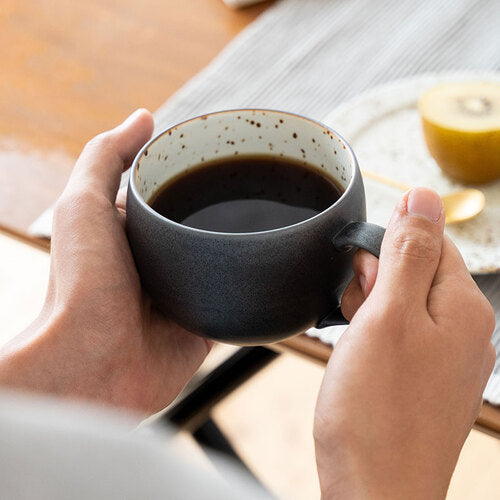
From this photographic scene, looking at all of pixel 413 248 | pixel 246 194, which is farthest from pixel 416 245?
pixel 246 194

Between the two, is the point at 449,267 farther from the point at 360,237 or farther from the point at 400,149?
the point at 400,149

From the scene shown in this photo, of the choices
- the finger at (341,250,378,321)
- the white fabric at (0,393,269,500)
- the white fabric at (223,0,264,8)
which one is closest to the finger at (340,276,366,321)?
the finger at (341,250,378,321)

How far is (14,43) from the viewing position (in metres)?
0.93

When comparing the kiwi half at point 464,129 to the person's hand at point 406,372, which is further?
the kiwi half at point 464,129

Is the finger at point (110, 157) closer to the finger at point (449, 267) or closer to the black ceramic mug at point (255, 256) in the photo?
the black ceramic mug at point (255, 256)

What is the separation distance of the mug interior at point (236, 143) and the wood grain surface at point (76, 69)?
23 cm

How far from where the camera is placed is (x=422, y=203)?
48cm

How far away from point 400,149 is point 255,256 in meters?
→ 0.34

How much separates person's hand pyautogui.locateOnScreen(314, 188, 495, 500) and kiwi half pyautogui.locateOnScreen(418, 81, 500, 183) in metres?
0.20

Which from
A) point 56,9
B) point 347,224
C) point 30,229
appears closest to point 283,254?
point 347,224

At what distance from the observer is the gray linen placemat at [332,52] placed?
2.68 feet

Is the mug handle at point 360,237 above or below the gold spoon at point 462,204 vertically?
above

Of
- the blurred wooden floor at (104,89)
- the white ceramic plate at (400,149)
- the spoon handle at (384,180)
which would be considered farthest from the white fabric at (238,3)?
the spoon handle at (384,180)

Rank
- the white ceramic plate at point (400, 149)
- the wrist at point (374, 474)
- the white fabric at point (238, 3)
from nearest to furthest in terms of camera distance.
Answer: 1. the wrist at point (374, 474)
2. the white ceramic plate at point (400, 149)
3. the white fabric at point (238, 3)
